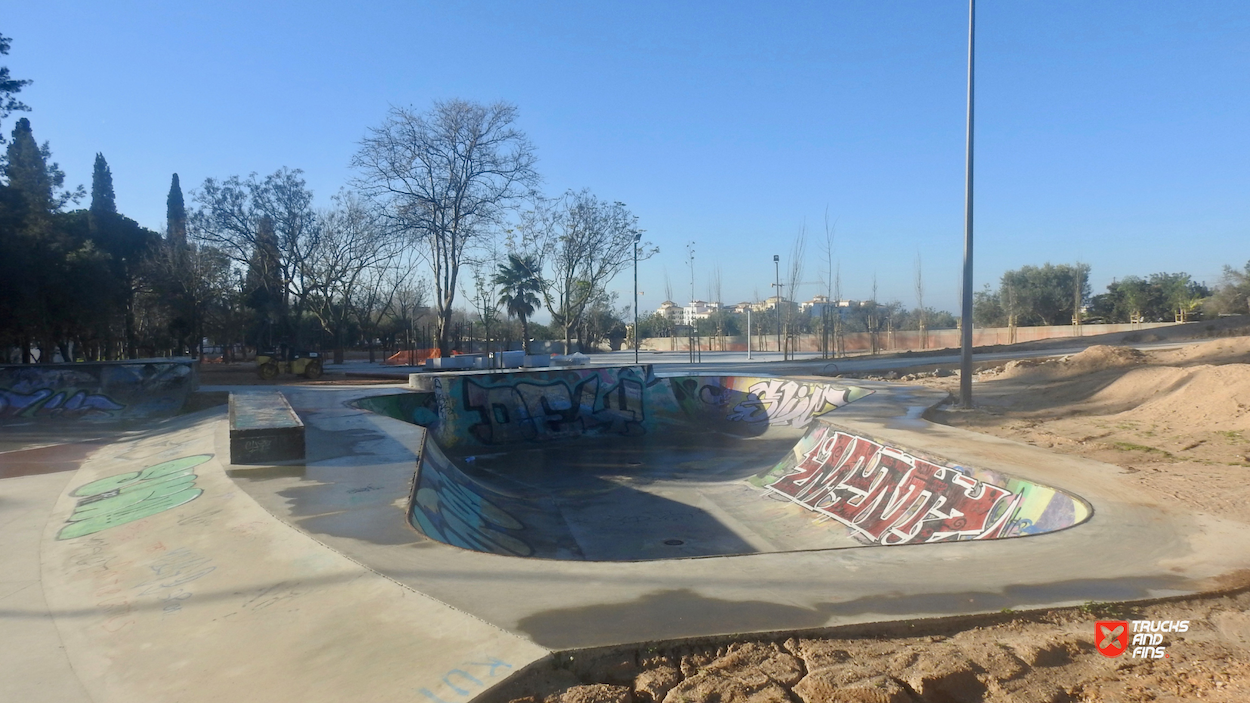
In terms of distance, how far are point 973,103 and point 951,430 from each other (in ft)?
23.4

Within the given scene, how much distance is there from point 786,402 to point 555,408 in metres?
6.82

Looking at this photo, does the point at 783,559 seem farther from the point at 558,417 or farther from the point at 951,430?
the point at 558,417

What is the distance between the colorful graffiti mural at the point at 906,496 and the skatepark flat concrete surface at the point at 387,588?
382 mm

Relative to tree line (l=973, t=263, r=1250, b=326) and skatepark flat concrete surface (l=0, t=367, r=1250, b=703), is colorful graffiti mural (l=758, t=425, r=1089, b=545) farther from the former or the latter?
tree line (l=973, t=263, r=1250, b=326)

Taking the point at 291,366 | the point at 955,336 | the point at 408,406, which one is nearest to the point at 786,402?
the point at 408,406

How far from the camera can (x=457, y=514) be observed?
9.53 m

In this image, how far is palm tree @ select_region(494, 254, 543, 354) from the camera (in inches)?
1598

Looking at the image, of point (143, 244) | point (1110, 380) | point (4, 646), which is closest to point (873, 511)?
point (4, 646)

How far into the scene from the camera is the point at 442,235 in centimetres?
3038

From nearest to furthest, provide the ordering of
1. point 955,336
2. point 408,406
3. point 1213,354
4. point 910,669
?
point 910,669, point 408,406, point 1213,354, point 955,336

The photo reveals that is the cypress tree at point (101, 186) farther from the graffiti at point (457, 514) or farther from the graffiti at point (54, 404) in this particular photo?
the graffiti at point (457, 514)

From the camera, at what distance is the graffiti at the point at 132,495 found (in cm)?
825

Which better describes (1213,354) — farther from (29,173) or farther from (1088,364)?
(29,173)

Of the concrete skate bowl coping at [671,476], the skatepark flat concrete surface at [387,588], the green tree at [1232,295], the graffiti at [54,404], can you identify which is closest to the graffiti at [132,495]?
the skatepark flat concrete surface at [387,588]
